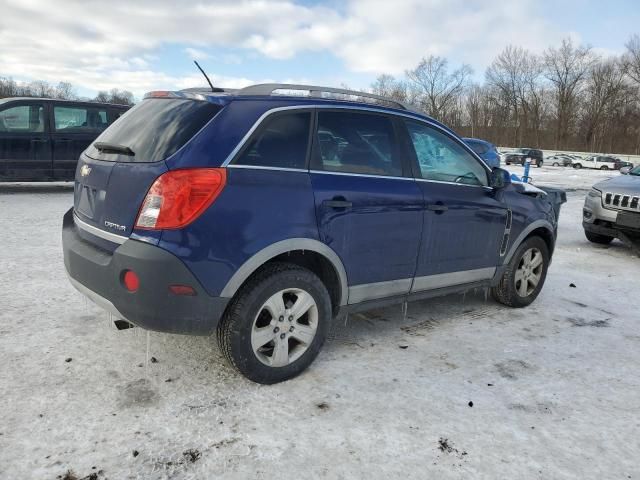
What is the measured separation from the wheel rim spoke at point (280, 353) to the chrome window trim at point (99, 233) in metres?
1.06

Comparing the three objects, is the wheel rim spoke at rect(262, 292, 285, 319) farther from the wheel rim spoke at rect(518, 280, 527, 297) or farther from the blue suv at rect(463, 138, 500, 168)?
the blue suv at rect(463, 138, 500, 168)

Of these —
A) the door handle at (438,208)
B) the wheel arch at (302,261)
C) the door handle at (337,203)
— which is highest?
the door handle at (337,203)

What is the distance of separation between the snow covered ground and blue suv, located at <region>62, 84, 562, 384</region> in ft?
1.18

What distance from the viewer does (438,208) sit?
12.5 ft

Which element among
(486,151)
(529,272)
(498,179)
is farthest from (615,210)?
(486,151)

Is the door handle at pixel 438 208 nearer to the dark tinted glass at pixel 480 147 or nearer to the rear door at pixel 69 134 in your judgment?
the rear door at pixel 69 134

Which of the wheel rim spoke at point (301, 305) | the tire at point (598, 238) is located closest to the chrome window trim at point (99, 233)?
the wheel rim spoke at point (301, 305)

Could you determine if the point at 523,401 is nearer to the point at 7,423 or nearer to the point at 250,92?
the point at 250,92

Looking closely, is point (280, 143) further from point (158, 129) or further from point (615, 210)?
point (615, 210)

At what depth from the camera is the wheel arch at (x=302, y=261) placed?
9.29 feet

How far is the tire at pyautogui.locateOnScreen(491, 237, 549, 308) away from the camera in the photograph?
471cm

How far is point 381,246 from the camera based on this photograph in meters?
3.50

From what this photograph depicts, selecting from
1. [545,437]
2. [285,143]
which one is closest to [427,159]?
[285,143]

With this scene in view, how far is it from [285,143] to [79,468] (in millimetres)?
1964
